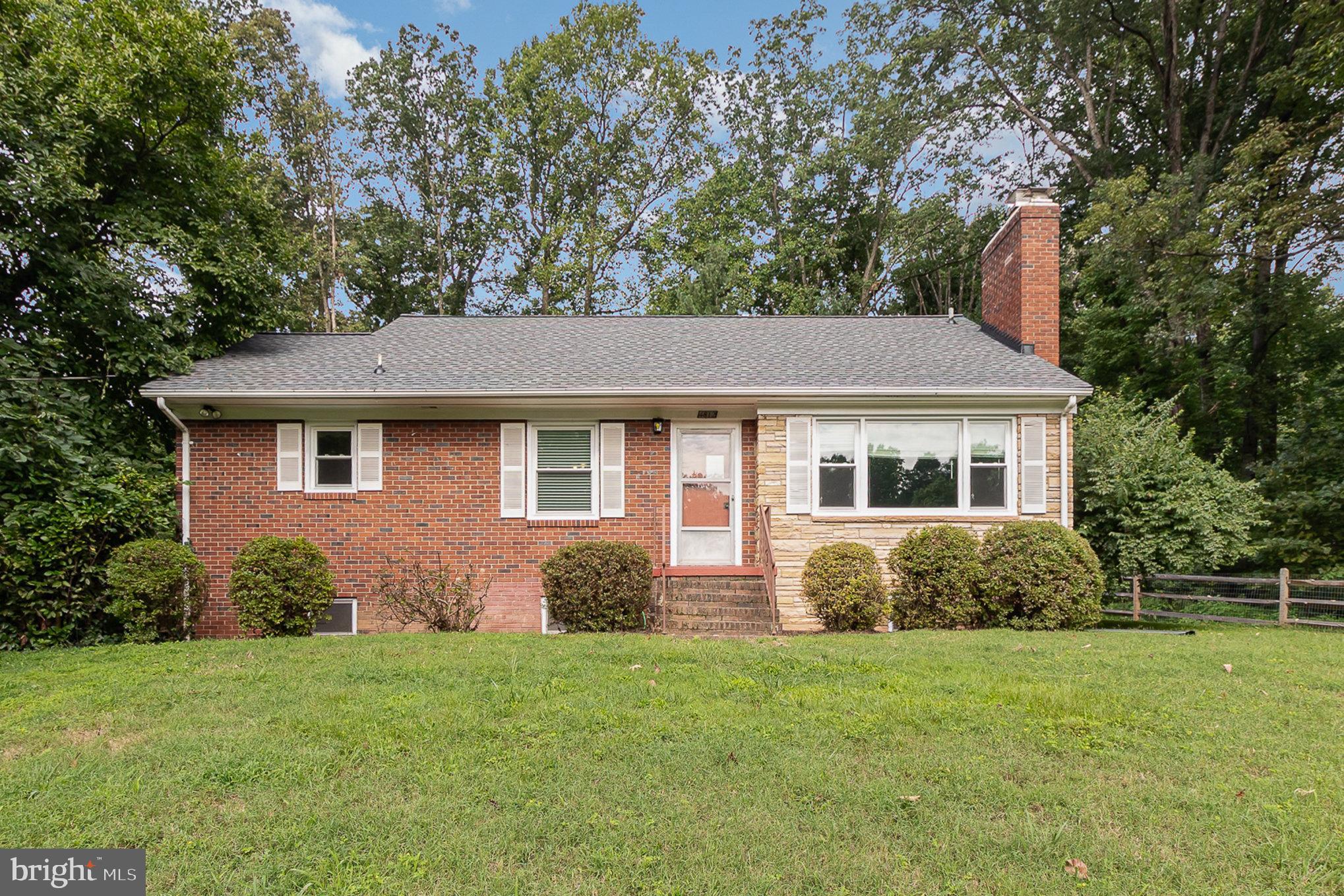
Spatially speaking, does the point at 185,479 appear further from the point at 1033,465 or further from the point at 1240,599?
the point at 1240,599

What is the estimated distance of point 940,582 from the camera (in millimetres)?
7930

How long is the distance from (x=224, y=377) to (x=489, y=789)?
27.7 feet

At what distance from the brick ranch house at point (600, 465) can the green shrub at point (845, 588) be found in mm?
756

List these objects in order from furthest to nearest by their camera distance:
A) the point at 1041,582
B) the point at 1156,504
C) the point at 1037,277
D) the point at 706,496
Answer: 1. the point at 1037,277
2. the point at 1156,504
3. the point at 706,496
4. the point at 1041,582

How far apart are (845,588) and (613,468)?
3645 mm

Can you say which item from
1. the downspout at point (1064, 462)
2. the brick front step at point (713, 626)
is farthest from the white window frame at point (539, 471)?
the downspout at point (1064, 462)

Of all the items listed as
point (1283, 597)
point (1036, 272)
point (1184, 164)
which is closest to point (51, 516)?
point (1036, 272)

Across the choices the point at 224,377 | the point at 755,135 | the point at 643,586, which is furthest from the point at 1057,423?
the point at 755,135

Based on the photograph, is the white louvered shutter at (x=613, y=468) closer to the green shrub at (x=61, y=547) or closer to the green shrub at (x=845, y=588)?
the green shrub at (x=845, y=588)

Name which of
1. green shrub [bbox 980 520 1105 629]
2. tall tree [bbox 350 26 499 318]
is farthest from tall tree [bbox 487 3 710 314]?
green shrub [bbox 980 520 1105 629]

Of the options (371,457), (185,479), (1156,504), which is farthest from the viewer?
(1156,504)

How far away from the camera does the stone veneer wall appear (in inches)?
357

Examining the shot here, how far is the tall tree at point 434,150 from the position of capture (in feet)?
78.2

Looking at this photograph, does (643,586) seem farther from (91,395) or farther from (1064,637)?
(91,395)
